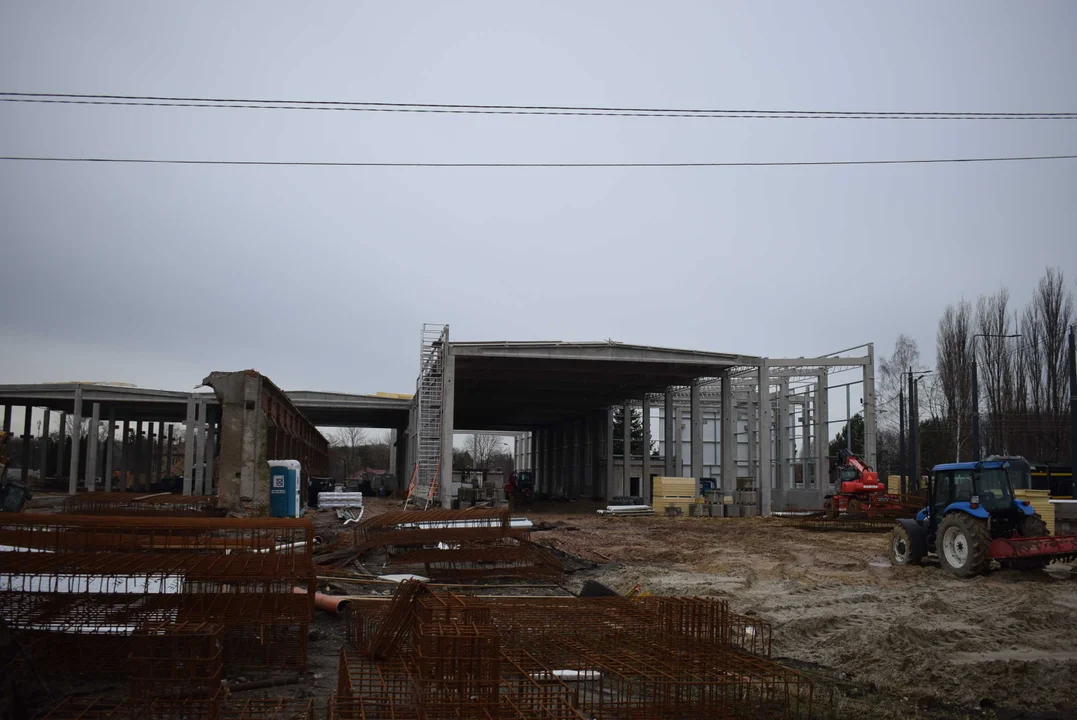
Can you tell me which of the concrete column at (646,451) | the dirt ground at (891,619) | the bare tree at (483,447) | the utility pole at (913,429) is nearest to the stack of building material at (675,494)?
the concrete column at (646,451)

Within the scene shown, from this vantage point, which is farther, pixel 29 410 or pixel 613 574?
pixel 29 410

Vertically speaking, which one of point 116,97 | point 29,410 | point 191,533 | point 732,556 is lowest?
point 732,556

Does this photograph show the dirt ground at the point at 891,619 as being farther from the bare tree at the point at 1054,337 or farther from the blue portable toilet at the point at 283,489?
the bare tree at the point at 1054,337

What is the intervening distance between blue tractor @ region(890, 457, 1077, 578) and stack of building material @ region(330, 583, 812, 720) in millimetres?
8556

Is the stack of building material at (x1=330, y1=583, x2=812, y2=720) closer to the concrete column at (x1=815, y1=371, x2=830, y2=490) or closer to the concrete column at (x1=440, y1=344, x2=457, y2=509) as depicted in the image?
the concrete column at (x1=440, y1=344, x2=457, y2=509)

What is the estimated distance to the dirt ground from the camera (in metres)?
7.39

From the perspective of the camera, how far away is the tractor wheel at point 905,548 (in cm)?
1728

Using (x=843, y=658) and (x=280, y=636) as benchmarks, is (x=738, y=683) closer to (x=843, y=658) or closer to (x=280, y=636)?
(x=843, y=658)

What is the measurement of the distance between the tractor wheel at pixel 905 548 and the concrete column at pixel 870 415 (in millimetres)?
19449

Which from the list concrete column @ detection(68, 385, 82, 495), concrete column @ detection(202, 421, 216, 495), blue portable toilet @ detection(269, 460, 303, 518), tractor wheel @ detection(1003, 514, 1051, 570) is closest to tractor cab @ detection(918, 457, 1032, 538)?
tractor wheel @ detection(1003, 514, 1051, 570)

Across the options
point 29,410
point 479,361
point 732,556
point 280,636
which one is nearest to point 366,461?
point 29,410

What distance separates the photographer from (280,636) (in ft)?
28.5

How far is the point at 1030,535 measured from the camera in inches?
616

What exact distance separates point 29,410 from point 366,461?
229 feet
